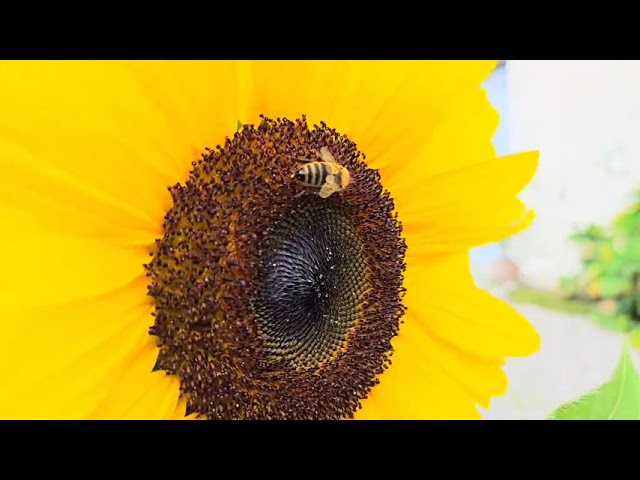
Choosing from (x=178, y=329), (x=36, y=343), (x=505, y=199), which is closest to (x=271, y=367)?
(x=178, y=329)

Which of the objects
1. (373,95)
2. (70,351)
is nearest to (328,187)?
(373,95)

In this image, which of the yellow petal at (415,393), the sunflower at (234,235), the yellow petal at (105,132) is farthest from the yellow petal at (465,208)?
the yellow petal at (105,132)

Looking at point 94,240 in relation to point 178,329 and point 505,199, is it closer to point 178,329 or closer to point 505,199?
point 178,329

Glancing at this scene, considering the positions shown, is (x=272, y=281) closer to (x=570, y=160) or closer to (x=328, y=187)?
(x=328, y=187)

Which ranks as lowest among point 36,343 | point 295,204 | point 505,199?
point 36,343
